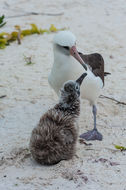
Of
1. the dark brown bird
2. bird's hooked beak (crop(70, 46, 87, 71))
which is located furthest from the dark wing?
the dark brown bird

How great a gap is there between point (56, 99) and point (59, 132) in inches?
81.5

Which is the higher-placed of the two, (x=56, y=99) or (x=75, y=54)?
(x=75, y=54)

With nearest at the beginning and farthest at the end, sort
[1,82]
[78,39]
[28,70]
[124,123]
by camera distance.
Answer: [124,123]
[1,82]
[28,70]
[78,39]

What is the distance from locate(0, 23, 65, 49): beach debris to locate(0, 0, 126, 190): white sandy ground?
135 mm

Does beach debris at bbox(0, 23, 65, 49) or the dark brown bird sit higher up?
the dark brown bird

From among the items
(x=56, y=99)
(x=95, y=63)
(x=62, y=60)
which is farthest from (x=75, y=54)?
(x=56, y=99)

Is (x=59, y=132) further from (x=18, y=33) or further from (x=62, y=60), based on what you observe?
(x=18, y=33)

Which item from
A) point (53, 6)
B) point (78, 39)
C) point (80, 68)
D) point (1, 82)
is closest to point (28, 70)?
point (1, 82)

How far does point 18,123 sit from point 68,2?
6002 mm

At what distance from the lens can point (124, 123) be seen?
577cm

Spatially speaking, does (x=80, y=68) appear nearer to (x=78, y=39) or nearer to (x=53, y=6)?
(x=78, y=39)

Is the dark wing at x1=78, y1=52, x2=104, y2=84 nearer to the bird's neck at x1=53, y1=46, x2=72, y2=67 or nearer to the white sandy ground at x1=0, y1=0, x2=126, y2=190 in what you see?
the bird's neck at x1=53, y1=46, x2=72, y2=67

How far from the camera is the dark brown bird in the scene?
455 cm

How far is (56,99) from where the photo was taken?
6629 millimetres
